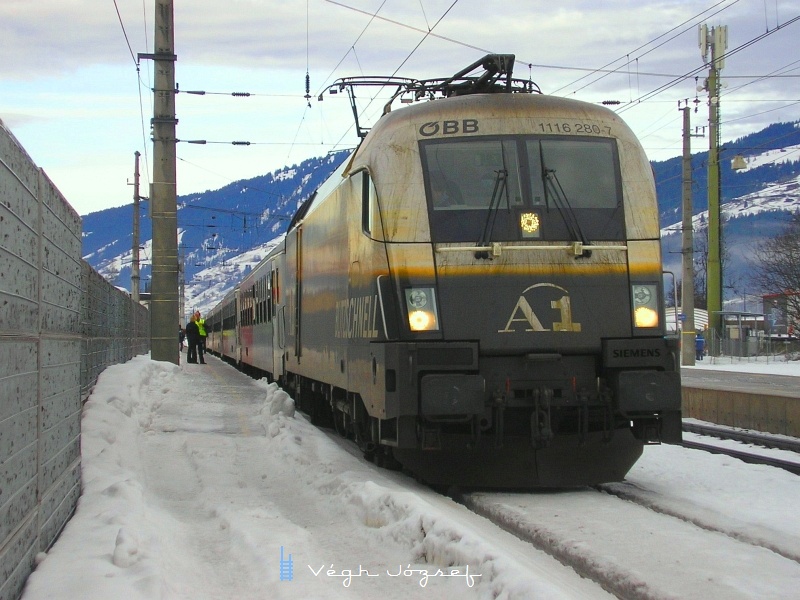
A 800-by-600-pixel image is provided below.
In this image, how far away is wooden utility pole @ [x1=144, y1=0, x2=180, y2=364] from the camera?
63.4 ft

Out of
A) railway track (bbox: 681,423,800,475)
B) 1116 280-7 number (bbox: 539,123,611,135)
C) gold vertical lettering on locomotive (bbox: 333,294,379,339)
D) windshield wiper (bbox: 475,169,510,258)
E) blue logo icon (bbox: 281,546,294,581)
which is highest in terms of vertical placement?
1116 280-7 number (bbox: 539,123,611,135)

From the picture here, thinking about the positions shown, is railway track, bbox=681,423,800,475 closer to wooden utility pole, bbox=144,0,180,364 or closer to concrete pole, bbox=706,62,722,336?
wooden utility pole, bbox=144,0,180,364

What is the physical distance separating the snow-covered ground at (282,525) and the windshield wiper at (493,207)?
2.05 m

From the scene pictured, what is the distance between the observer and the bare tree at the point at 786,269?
51.2m

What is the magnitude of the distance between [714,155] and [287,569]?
3711 centimetres

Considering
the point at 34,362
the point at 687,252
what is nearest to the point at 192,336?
the point at 687,252

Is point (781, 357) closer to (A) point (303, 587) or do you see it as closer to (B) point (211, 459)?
(B) point (211, 459)

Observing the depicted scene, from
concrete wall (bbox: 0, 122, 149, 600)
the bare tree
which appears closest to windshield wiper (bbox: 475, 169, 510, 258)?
concrete wall (bbox: 0, 122, 149, 600)

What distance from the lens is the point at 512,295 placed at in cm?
807

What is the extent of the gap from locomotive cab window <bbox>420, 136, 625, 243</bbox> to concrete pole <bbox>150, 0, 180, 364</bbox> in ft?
39.1

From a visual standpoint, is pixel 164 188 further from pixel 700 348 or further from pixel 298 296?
pixel 700 348

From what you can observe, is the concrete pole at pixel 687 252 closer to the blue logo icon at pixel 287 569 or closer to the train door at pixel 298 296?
the train door at pixel 298 296

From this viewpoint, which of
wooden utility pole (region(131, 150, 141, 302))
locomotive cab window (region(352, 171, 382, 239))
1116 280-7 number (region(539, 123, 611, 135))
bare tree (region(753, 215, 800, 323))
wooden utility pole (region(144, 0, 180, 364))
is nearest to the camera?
locomotive cab window (region(352, 171, 382, 239))

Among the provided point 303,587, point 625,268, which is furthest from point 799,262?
point 303,587
